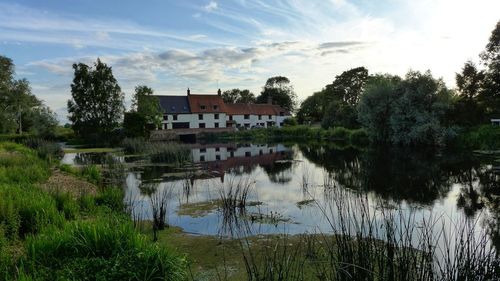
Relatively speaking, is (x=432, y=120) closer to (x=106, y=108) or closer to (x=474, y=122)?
(x=474, y=122)

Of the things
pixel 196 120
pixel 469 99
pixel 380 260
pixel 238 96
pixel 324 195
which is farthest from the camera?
pixel 238 96

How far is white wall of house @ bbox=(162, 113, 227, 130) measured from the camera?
5494 cm

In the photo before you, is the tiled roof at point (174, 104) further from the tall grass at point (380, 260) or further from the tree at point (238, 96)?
the tall grass at point (380, 260)

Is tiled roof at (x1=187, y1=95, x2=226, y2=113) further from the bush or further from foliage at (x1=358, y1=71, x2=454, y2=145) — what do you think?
the bush

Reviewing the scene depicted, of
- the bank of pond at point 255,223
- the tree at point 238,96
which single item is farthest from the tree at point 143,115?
the tree at point 238,96

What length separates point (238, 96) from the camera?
290ft

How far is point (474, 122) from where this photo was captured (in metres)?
30.1

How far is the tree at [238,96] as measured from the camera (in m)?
86.8

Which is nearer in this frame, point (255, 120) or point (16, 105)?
point (16, 105)

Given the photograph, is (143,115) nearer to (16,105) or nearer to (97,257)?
(16,105)

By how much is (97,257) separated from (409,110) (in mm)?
30263

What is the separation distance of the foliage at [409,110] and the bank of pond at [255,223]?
8.83 metres

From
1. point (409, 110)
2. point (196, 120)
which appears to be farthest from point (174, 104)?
point (409, 110)

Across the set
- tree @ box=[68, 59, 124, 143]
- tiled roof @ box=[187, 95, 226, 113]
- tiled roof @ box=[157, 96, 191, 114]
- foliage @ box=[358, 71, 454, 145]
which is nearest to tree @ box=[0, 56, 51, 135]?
tree @ box=[68, 59, 124, 143]
